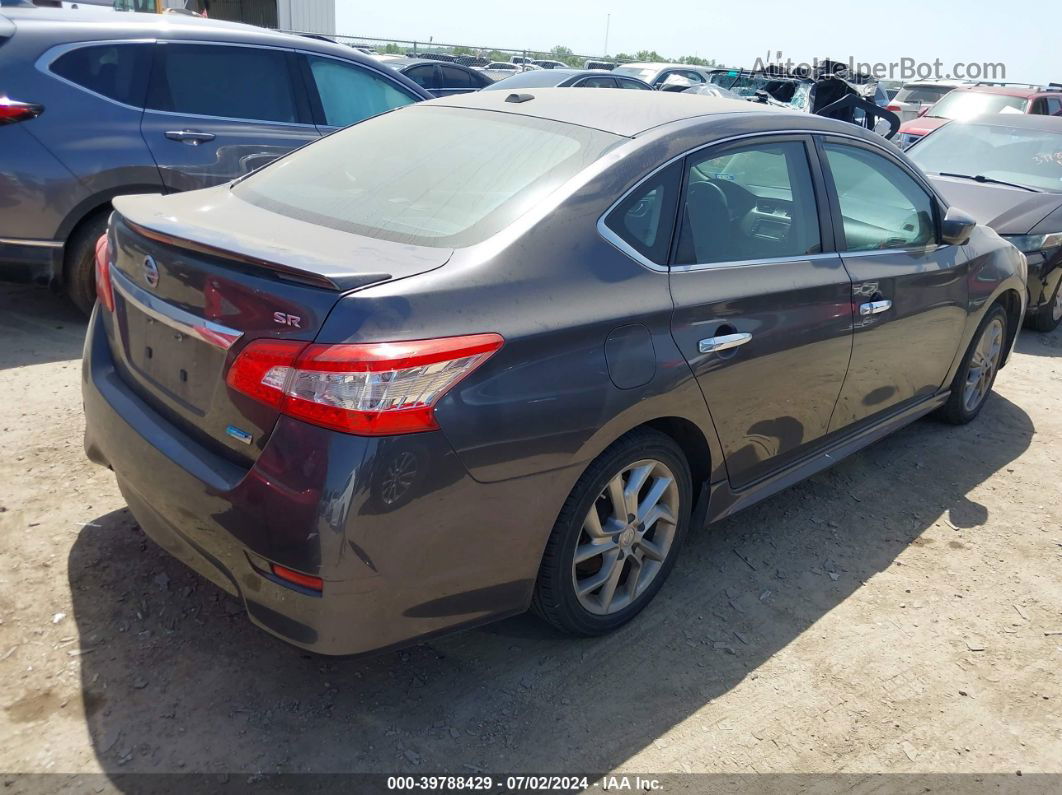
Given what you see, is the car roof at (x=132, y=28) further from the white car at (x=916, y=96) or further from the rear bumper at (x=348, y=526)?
the white car at (x=916, y=96)

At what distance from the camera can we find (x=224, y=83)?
5.64m

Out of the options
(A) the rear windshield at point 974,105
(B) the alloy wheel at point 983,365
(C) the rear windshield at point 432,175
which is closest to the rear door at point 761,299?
(C) the rear windshield at point 432,175

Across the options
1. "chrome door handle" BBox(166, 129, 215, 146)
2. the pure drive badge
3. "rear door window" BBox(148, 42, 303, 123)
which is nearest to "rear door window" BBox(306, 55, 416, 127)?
"rear door window" BBox(148, 42, 303, 123)

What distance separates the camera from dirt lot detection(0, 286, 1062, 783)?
2.52 meters

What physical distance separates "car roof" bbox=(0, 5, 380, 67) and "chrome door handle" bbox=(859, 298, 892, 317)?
13.3 ft

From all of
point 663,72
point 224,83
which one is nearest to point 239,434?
point 224,83

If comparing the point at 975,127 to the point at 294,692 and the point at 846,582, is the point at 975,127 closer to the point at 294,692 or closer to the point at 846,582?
the point at 846,582

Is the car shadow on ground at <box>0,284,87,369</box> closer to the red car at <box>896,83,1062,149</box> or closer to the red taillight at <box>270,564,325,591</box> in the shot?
the red taillight at <box>270,564,325,591</box>

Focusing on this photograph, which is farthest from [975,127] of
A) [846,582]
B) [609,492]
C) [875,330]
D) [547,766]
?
[547,766]

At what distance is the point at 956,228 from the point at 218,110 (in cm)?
Result: 423

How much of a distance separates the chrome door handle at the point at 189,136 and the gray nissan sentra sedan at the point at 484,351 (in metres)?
2.29

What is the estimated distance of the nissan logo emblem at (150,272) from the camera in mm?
2555

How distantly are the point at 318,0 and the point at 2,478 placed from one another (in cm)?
2045

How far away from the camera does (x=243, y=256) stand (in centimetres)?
231
